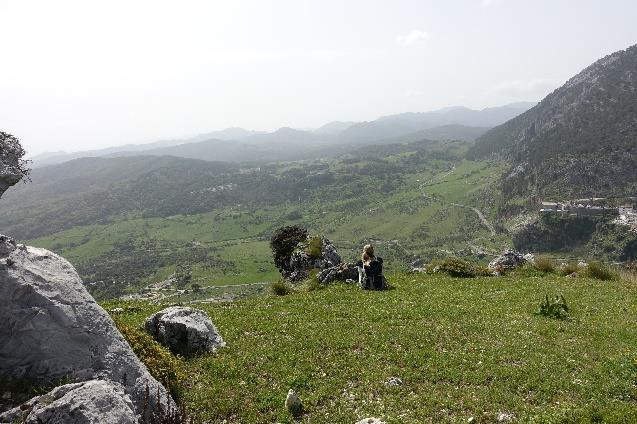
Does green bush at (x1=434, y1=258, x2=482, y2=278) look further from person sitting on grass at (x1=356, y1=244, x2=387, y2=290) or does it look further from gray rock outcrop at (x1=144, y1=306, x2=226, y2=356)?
gray rock outcrop at (x1=144, y1=306, x2=226, y2=356)

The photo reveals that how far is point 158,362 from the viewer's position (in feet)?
55.0

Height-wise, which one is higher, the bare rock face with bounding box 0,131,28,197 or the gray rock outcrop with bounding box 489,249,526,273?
the bare rock face with bounding box 0,131,28,197

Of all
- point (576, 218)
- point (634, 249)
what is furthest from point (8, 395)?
point (576, 218)

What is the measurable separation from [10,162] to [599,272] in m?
46.3

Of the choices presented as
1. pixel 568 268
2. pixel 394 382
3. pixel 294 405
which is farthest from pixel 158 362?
pixel 568 268

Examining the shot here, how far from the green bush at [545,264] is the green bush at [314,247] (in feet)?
74.9

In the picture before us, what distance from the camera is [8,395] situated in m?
12.5

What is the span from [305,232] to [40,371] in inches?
1560

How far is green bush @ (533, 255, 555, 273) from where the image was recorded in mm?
44428

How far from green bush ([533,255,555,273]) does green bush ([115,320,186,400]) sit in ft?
128

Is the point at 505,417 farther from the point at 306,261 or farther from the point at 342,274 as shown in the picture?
the point at 306,261

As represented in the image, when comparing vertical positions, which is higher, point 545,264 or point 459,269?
point 459,269

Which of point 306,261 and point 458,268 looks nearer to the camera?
point 458,268

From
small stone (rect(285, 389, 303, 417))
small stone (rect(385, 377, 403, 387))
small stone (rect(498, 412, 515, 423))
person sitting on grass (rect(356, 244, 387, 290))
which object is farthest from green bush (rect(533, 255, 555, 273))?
small stone (rect(285, 389, 303, 417))
